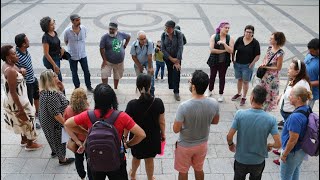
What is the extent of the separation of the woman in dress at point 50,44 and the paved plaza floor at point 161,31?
1.07 m

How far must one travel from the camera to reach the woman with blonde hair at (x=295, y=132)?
343cm

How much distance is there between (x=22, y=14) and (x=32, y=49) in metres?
4.56

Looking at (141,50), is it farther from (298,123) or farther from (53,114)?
(298,123)

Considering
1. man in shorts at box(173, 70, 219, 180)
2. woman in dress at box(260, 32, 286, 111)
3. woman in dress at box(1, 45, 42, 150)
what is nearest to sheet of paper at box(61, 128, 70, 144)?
woman in dress at box(1, 45, 42, 150)

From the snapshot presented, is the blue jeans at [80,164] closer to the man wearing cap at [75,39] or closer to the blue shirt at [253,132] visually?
the blue shirt at [253,132]

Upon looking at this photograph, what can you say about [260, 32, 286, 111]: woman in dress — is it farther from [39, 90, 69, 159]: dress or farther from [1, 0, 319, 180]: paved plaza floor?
[39, 90, 69, 159]: dress

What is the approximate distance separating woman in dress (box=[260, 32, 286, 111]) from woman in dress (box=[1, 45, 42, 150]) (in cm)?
390

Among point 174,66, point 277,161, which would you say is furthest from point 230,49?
point 277,161

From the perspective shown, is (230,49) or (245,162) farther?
(230,49)

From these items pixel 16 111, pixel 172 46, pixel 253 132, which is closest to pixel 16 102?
pixel 16 111

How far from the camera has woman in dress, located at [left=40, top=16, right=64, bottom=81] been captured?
5848mm

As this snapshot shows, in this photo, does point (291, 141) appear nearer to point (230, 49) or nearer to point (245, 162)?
point (245, 162)

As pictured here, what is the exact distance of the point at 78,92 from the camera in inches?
148

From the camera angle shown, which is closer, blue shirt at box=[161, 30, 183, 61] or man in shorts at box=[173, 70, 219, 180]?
man in shorts at box=[173, 70, 219, 180]
